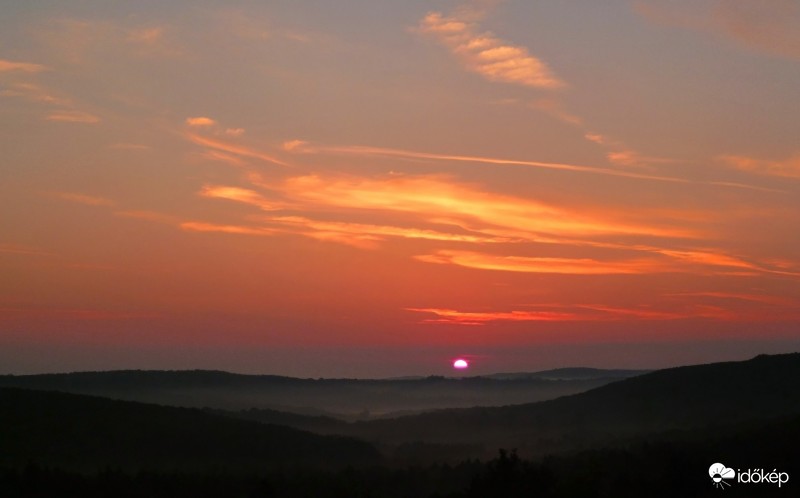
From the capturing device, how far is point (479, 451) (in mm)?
105812

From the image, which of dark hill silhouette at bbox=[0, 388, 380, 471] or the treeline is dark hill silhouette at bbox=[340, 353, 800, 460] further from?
the treeline

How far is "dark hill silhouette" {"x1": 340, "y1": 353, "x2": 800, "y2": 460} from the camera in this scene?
10125cm

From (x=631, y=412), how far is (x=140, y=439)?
224ft

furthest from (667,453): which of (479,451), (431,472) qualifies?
(479,451)

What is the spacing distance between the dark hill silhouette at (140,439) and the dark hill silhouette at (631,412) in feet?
80.4

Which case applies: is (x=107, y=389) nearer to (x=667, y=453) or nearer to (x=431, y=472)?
(x=431, y=472)

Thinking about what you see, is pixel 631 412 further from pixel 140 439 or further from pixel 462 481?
pixel 140 439

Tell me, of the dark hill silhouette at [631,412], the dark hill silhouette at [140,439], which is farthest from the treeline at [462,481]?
the dark hill silhouette at [631,412]

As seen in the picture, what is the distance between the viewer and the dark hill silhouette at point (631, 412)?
101250 mm

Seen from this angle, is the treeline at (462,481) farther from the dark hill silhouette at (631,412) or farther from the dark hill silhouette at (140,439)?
the dark hill silhouette at (631,412)

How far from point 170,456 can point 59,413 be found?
512 inches

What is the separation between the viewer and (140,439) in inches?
3349

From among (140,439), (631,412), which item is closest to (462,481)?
(140,439)

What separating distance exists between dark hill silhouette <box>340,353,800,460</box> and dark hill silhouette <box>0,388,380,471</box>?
24509 mm
